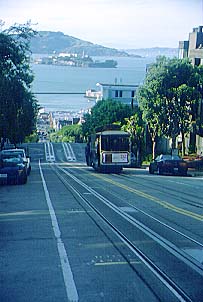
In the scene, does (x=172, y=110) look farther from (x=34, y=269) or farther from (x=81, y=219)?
(x=34, y=269)

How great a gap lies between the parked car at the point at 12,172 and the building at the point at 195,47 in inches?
1502

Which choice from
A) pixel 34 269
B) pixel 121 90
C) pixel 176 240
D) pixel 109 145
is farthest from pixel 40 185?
pixel 121 90

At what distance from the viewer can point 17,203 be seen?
819 inches

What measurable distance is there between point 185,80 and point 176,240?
124 ft

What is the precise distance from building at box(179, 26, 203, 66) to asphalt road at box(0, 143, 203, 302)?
44.2 metres

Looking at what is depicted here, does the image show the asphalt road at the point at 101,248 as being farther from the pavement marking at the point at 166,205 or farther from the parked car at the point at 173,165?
the parked car at the point at 173,165

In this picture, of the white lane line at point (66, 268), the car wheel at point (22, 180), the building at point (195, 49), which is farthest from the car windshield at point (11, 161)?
the building at point (195, 49)

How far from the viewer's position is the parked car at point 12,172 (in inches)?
1149

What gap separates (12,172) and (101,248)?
58.4 ft

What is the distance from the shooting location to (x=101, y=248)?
11969mm

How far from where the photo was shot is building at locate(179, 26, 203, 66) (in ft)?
214

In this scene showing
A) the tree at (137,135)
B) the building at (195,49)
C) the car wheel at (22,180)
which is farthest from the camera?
the tree at (137,135)

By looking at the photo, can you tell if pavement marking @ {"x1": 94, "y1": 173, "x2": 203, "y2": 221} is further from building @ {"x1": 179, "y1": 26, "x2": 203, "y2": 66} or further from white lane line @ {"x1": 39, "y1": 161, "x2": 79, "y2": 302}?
building @ {"x1": 179, "y1": 26, "x2": 203, "y2": 66}

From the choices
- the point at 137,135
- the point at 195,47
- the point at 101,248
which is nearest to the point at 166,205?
the point at 101,248
